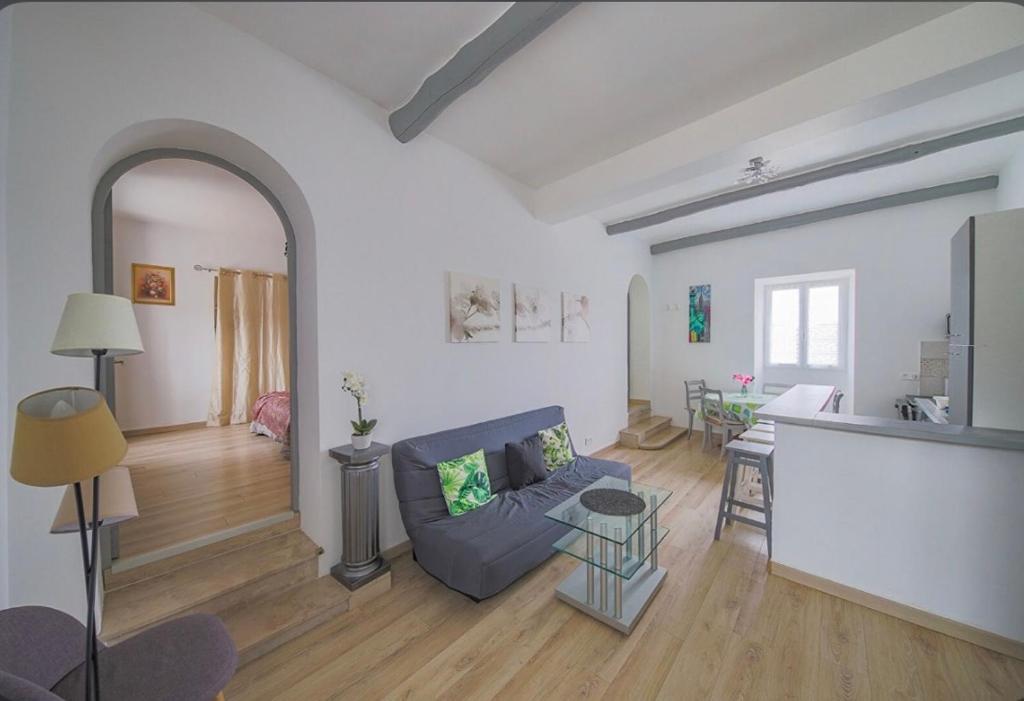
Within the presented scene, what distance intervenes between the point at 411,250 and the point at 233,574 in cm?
210

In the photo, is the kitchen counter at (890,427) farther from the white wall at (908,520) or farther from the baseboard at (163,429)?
the baseboard at (163,429)

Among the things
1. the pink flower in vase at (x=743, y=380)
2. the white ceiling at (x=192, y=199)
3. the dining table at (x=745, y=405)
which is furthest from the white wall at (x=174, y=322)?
the pink flower in vase at (x=743, y=380)

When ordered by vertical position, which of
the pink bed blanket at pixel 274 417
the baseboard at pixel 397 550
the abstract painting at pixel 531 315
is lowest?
the baseboard at pixel 397 550

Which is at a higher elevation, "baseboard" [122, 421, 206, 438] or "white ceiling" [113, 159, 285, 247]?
"white ceiling" [113, 159, 285, 247]

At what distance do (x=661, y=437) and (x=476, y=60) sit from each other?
482 centimetres

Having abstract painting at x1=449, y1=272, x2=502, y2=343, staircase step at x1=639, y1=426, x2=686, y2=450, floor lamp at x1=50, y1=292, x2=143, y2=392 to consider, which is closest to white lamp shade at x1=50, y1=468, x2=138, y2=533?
floor lamp at x1=50, y1=292, x2=143, y2=392

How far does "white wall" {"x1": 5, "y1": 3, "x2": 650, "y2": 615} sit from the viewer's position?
1312 millimetres

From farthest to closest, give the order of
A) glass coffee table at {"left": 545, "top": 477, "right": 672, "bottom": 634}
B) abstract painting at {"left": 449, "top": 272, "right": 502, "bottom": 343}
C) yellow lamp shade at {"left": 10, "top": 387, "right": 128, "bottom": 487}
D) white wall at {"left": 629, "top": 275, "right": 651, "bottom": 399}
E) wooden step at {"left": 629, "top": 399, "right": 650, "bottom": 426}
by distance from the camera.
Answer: white wall at {"left": 629, "top": 275, "right": 651, "bottom": 399}, wooden step at {"left": 629, "top": 399, "right": 650, "bottom": 426}, abstract painting at {"left": 449, "top": 272, "right": 502, "bottom": 343}, glass coffee table at {"left": 545, "top": 477, "right": 672, "bottom": 634}, yellow lamp shade at {"left": 10, "top": 387, "right": 128, "bottom": 487}

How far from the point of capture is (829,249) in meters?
4.38

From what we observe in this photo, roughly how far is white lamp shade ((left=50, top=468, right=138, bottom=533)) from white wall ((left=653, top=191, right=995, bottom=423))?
5965 millimetres

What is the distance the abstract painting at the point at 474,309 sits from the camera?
276 cm

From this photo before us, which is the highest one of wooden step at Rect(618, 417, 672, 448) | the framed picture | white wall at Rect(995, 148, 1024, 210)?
white wall at Rect(995, 148, 1024, 210)

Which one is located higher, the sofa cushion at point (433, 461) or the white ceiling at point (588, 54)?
the white ceiling at point (588, 54)

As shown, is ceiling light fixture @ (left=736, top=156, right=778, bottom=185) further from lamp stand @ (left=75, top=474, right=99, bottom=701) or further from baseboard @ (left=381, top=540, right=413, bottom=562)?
lamp stand @ (left=75, top=474, right=99, bottom=701)
